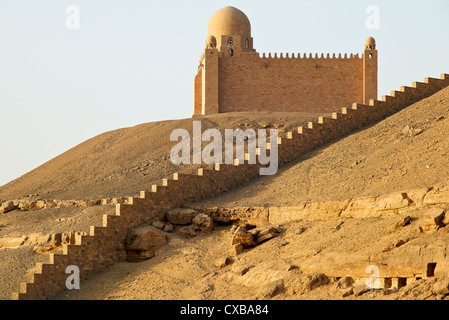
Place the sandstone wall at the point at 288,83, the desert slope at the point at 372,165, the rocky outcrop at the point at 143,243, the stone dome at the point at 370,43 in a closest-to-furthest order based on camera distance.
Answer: the desert slope at the point at 372,165 → the rocky outcrop at the point at 143,243 → the sandstone wall at the point at 288,83 → the stone dome at the point at 370,43

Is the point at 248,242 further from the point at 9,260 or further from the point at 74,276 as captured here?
the point at 9,260

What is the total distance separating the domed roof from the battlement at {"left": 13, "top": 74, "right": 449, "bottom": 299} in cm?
1902

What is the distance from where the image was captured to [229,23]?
44.3 metres

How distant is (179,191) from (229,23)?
956 inches

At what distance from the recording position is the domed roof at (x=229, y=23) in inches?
1741

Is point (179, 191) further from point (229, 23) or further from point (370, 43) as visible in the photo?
point (229, 23)

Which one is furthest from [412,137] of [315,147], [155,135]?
[155,135]

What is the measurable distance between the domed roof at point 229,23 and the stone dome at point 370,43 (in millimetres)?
6527

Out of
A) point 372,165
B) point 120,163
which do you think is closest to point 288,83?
point 120,163

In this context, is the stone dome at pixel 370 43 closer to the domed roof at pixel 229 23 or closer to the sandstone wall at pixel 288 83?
→ the sandstone wall at pixel 288 83

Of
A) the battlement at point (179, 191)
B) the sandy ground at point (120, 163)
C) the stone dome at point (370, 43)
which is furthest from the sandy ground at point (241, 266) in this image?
the stone dome at point (370, 43)

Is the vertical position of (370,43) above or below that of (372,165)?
above

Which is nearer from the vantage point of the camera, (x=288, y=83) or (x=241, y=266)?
(x=241, y=266)
